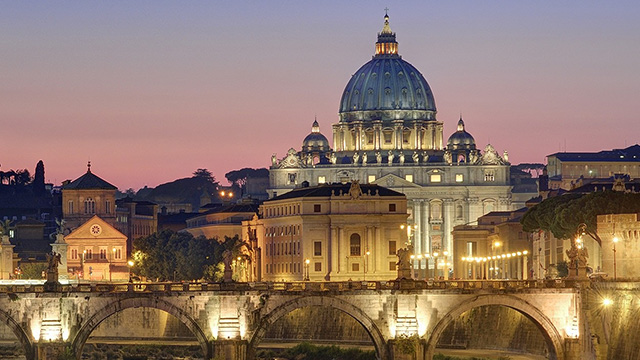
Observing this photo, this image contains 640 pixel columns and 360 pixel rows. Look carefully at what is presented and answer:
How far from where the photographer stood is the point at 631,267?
107m

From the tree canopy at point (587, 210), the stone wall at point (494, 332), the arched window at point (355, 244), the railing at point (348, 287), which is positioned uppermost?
the arched window at point (355, 244)

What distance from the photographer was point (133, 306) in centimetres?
10506

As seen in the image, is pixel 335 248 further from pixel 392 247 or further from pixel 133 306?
pixel 133 306

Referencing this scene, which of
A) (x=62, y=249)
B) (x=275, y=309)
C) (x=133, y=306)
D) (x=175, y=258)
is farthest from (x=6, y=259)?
(x=275, y=309)

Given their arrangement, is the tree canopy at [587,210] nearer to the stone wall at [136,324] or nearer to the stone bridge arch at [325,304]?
the stone bridge arch at [325,304]

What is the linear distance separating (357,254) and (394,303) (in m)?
75.8

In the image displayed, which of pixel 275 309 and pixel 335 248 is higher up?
pixel 335 248

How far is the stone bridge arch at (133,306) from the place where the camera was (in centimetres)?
10394

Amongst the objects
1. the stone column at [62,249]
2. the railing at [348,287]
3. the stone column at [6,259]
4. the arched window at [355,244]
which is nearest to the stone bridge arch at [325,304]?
the railing at [348,287]

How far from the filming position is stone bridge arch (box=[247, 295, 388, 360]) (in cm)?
10388

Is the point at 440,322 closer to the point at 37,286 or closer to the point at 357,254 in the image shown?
the point at 37,286

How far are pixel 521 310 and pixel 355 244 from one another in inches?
2970

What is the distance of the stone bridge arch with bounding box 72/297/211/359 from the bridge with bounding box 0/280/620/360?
0.16ft

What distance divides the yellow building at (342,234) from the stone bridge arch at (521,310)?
→ 69.4 meters
